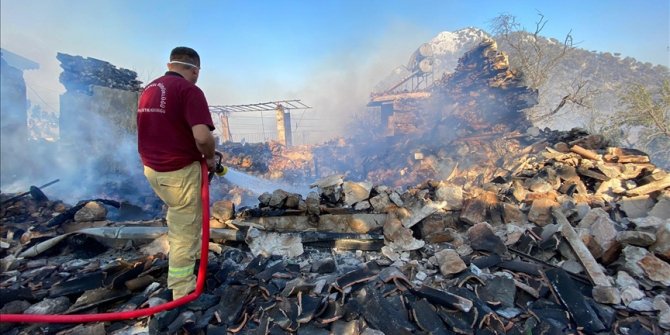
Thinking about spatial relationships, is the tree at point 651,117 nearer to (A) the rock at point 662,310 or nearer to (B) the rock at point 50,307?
(A) the rock at point 662,310

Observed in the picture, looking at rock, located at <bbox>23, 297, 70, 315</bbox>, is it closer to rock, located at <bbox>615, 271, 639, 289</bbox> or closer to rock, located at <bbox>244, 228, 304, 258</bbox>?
rock, located at <bbox>244, 228, 304, 258</bbox>

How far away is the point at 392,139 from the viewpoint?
1576 cm

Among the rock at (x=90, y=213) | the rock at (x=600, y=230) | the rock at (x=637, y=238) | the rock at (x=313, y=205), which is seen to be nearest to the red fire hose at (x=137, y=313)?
the rock at (x=313, y=205)

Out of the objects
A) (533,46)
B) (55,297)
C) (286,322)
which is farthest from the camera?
(533,46)

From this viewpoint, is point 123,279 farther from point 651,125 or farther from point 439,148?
point 651,125

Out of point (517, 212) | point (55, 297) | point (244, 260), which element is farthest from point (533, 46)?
point (55, 297)

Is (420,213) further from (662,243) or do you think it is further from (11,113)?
(11,113)

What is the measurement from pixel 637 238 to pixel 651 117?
1185 cm

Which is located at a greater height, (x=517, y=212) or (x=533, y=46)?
(x=533, y=46)

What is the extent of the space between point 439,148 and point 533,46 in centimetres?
1155

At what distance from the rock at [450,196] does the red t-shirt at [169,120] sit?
331 centimetres

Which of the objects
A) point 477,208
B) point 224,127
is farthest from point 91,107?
point 224,127

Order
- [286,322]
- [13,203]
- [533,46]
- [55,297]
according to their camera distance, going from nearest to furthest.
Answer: [286,322] → [55,297] → [13,203] → [533,46]

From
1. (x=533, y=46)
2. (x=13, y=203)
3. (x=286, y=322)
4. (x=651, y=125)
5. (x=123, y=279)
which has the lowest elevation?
(x=286, y=322)
